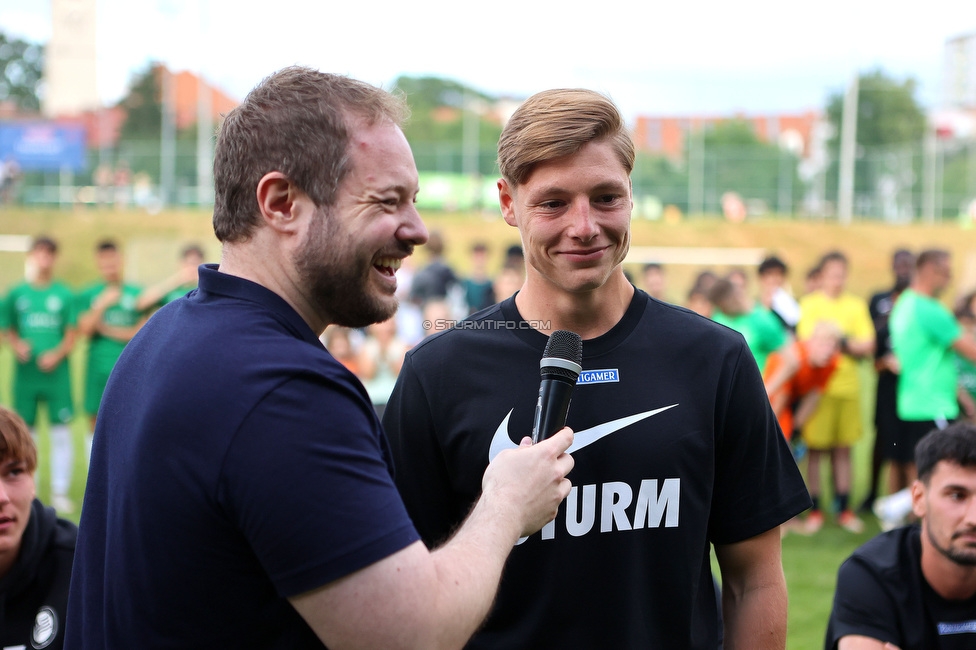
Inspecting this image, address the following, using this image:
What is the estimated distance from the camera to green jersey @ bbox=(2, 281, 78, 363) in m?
9.32

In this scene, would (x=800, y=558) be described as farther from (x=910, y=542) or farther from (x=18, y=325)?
(x=18, y=325)

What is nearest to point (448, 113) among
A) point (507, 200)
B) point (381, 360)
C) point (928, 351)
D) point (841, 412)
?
point (381, 360)

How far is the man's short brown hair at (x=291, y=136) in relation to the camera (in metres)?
1.69

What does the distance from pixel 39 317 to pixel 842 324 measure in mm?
7960

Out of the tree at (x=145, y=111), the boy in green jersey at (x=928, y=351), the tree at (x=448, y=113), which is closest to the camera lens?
the boy in green jersey at (x=928, y=351)

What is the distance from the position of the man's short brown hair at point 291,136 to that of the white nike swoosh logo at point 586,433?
0.80 meters

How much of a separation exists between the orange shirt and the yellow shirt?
213mm

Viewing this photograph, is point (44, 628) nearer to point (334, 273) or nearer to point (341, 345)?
point (334, 273)

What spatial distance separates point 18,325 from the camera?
938 centimetres

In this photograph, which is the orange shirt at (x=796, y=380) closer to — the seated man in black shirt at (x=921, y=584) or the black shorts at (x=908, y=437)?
the black shorts at (x=908, y=437)

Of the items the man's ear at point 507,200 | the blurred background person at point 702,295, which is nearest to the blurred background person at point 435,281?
the blurred background person at point 702,295

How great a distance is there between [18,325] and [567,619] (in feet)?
28.9

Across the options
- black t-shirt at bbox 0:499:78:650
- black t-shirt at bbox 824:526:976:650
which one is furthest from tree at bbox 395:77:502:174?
black t-shirt at bbox 0:499:78:650

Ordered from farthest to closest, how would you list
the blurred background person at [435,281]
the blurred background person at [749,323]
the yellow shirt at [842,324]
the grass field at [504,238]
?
the grass field at [504,238]
the blurred background person at [435,281]
the yellow shirt at [842,324]
the blurred background person at [749,323]
